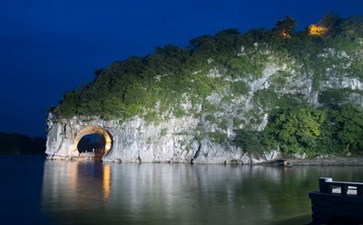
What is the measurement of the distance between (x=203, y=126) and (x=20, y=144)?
5029 cm

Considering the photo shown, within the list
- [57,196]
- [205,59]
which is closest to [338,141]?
[205,59]

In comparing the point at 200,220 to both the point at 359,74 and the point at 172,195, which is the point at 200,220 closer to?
the point at 172,195

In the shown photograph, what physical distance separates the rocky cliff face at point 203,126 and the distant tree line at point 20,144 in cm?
3230

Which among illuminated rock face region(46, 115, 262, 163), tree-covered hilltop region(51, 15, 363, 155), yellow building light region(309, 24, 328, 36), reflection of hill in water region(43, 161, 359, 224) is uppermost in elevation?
yellow building light region(309, 24, 328, 36)

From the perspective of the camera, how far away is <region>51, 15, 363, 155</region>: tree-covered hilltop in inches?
1924

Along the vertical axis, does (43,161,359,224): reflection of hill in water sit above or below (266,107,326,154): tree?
below

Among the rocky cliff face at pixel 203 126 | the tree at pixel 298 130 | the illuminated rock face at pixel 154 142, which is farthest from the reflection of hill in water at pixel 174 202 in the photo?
the rocky cliff face at pixel 203 126

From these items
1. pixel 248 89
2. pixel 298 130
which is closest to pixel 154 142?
pixel 248 89

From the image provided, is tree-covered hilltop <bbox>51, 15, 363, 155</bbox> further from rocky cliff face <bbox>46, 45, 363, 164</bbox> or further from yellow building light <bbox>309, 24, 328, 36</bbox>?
yellow building light <bbox>309, 24, 328, 36</bbox>

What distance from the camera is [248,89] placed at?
55875 mm

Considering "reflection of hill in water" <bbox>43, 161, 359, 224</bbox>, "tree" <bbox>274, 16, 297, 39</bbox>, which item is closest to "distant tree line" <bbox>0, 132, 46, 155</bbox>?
"tree" <bbox>274, 16, 297, 39</bbox>

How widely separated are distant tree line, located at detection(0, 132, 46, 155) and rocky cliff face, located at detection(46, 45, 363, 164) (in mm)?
32301

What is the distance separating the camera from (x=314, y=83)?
5622cm

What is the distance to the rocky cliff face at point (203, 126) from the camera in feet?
168
